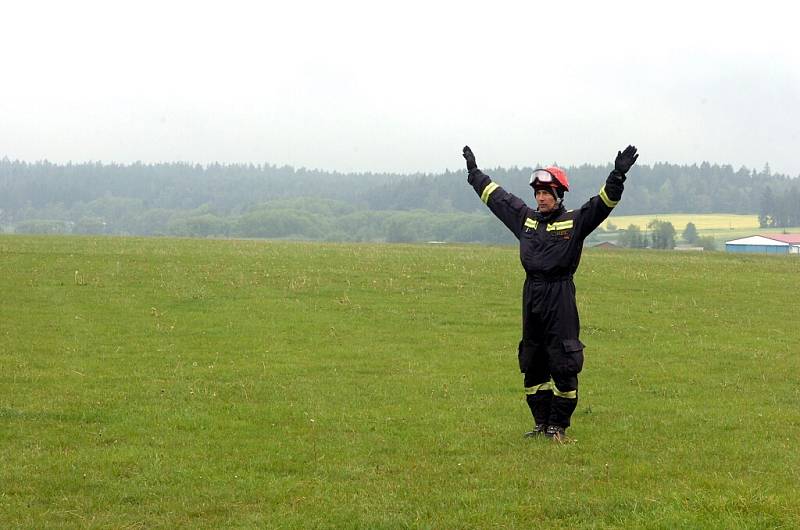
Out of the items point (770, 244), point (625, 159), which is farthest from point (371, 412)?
point (770, 244)

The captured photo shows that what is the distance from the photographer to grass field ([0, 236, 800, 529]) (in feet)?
29.2

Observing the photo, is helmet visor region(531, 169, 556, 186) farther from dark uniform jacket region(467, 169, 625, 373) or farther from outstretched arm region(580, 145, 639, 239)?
outstretched arm region(580, 145, 639, 239)

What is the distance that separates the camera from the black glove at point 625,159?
10.8 m

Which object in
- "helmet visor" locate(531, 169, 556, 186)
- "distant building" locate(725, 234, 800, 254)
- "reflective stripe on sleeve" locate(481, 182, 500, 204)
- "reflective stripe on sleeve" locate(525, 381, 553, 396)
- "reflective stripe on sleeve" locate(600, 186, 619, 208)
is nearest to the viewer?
"reflective stripe on sleeve" locate(600, 186, 619, 208)

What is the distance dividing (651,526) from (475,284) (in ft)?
82.7

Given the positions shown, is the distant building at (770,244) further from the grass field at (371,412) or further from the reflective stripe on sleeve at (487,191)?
A: the reflective stripe on sleeve at (487,191)

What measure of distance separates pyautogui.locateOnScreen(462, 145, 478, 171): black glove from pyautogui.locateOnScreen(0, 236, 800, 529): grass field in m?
3.35

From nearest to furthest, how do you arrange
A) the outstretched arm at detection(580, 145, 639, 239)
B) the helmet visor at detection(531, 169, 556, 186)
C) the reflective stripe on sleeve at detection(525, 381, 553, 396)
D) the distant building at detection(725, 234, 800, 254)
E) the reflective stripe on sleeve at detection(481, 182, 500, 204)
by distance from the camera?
the outstretched arm at detection(580, 145, 639, 239) → the helmet visor at detection(531, 169, 556, 186) → the reflective stripe on sleeve at detection(525, 381, 553, 396) → the reflective stripe on sleeve at detection(481, 182, 500, 204) → the distant building at detection(725, 234, 800, 254)

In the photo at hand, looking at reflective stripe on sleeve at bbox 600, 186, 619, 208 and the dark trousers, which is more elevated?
reflective stripe on sleeve at bbox 600, 186, 619, 208

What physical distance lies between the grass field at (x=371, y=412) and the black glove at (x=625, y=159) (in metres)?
3.17

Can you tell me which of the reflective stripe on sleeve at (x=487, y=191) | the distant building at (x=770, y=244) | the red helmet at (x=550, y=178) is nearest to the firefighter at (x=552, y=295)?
the red helmet at (x=550, y=178)

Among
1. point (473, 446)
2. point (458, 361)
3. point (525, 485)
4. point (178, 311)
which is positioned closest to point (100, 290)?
point (178, 311)

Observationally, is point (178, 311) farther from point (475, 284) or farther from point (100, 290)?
point (475, 284)

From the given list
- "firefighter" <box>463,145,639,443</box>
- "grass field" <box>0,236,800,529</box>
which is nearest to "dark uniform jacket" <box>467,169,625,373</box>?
"firefighter" <box>463,145,639,443</box>
